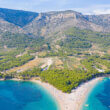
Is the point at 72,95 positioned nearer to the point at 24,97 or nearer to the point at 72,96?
the point at 72,96

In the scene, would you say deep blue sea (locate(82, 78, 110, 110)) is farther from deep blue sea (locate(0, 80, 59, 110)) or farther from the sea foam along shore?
deep blue sea (locate(0, 80, 59, 110))

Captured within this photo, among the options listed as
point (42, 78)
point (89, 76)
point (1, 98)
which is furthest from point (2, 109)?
point (89, 76)

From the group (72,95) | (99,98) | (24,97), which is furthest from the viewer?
(24,97)

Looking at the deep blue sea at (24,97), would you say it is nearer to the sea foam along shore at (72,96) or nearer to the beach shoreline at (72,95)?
the beach shoreline at (72,95)

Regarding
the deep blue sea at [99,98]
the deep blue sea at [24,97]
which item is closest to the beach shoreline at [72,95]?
the deep blue sea at [99,98]

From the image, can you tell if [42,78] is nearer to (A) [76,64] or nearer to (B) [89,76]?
(B) [89,76]

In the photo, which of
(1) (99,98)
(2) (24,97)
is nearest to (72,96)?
(1) (99,98)
